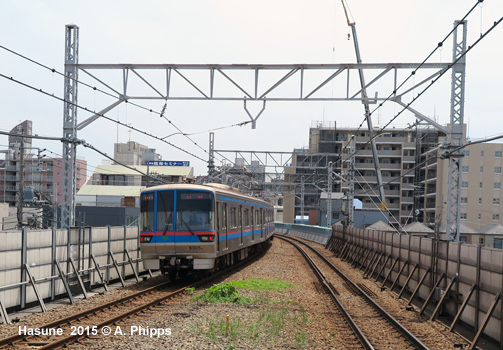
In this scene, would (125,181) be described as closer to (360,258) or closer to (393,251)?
(360,258)

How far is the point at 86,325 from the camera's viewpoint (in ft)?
32.8

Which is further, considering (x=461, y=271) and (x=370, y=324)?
(x=461, y=271)

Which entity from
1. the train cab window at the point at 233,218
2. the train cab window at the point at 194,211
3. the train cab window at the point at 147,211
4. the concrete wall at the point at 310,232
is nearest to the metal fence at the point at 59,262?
the train cab window at the point at 147,211

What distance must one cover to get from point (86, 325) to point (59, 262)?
372cm

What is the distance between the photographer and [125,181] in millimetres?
80125

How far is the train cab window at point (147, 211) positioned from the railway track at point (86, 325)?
2485 millimetres

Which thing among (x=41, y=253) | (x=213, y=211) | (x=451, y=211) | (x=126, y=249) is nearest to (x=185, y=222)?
(x=213, y=211)

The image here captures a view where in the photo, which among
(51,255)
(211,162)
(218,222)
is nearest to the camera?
(51,255)

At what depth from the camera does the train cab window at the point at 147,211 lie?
1638 cm

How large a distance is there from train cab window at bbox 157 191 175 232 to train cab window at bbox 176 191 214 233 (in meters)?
0.17

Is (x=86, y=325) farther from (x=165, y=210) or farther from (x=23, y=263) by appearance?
(x=165, y=210)

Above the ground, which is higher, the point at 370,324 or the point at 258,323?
the point at 258,323

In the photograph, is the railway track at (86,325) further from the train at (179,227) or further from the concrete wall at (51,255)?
the train at (179,227)

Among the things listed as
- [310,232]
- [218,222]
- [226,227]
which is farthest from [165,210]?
[310,232]
